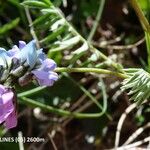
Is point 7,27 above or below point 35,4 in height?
below

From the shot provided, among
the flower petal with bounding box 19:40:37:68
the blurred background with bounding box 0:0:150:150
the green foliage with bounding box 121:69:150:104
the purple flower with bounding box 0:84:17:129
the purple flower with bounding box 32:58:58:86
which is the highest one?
the flower petal with bounding box 19:40:37:68

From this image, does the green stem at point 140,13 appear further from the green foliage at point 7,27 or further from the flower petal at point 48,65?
the green foliage at point 7,27

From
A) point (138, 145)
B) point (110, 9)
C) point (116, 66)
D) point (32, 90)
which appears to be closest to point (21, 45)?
point (116, 66)

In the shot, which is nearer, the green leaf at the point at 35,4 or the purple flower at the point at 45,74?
the purple flower at the point at 45,74

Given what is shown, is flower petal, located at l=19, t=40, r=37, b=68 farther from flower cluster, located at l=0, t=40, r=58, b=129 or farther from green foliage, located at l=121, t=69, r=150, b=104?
green foliage, located at l=121, t=69, r=150, b=104

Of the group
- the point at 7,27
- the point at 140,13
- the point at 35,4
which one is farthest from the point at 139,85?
the point at 7,27

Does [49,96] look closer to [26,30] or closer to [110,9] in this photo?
[26,30]

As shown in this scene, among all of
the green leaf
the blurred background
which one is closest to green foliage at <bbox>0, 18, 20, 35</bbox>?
the blurred background

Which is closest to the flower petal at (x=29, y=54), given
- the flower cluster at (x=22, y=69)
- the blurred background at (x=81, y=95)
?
the flower cluster at (x=22, y=69)

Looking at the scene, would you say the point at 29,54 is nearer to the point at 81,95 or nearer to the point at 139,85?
the point at 139,85
